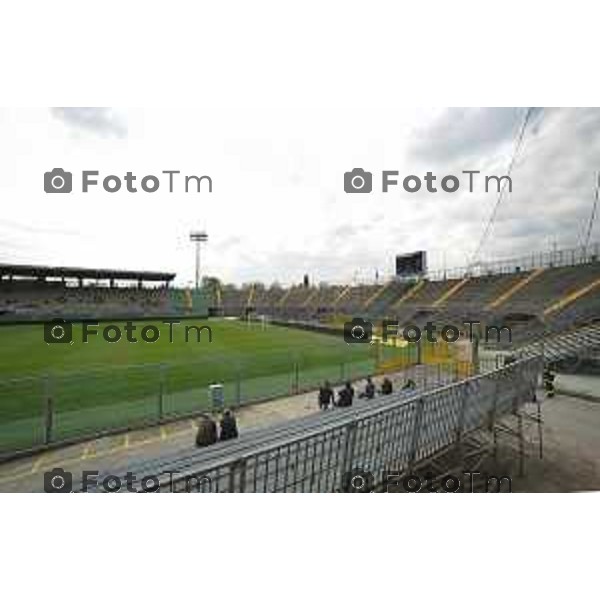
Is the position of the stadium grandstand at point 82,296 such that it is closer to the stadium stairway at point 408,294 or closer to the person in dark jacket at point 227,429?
the stadium stairway at point 408,294

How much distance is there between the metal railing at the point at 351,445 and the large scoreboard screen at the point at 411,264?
5037 cm

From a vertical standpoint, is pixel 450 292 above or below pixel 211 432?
above

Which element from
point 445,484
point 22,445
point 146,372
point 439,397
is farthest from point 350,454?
point 146,372

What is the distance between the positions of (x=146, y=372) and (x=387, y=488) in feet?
41.6

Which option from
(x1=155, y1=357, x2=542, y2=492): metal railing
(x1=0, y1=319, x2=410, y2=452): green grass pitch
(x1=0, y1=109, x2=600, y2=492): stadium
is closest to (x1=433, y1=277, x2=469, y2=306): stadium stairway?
(x1=0, y1=109, x2=600, y2=492): stadium

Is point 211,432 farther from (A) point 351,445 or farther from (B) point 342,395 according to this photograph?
(A) point 351,445

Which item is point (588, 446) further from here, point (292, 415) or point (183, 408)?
point (183, 408)

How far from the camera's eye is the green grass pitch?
10859 mm

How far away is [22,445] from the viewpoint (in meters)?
9.32

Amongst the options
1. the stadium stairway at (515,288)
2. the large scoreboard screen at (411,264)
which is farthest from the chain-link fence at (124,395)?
the large scoreboard screen at (411,264)

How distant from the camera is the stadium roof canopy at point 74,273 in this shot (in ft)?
199

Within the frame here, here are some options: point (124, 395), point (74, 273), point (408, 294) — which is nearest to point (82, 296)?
point (74, 273)

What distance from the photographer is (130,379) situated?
1529cm

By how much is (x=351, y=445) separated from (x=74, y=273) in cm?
7050
